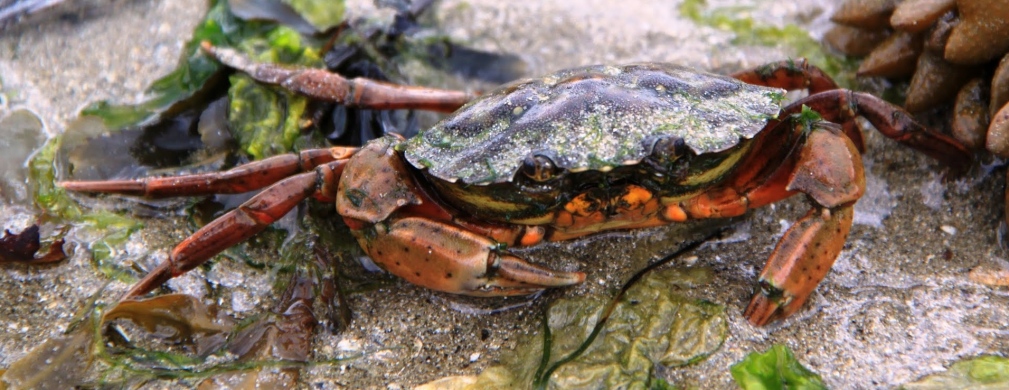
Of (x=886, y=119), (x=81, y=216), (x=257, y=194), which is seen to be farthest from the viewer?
(x=81, y=216)

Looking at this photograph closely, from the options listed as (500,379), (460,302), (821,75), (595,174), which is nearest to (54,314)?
(460,302)

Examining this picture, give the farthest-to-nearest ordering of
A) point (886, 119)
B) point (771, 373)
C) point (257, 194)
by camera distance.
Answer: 1. point (886, 119)
2. point (257, 194)
3. point (771, 373)

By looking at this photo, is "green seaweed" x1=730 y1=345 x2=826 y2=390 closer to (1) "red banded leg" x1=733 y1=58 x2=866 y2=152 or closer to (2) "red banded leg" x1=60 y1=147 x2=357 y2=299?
(1) "red banded leg" x1=733 y1=58 x2=866 y2=152

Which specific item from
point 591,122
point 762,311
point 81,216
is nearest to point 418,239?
point 591,122

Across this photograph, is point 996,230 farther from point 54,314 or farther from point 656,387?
point 54,314

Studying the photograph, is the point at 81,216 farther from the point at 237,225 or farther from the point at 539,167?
the point at 539,167
